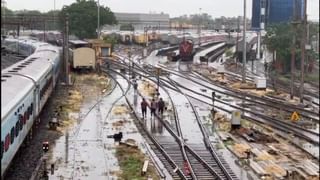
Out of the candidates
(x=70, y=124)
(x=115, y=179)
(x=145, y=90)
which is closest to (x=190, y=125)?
(x=70, y=124)

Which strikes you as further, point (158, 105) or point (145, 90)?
point (145, 90)

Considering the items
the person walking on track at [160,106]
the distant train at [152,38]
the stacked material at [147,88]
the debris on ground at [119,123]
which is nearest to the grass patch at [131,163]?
the debris on ground at [119,123]

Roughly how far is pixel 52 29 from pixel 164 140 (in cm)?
6402

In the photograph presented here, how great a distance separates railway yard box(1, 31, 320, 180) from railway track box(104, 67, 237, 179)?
32 millimetres

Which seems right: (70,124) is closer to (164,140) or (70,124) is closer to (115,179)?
(164,140)

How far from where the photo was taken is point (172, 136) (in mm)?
22156

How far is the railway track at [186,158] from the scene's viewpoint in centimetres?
1595

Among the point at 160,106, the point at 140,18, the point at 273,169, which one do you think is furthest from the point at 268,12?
the point at 273,169

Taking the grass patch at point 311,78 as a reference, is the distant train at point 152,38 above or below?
above

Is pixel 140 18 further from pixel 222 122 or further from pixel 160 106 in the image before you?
pixel 222 122

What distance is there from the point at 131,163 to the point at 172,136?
5.24 meters

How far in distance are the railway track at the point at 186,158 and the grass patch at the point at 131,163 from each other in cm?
71

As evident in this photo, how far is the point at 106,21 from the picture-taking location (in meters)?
74.6

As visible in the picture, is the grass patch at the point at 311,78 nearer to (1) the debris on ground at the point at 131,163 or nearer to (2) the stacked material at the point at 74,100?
(2) the stacked material at the point at 74,100
